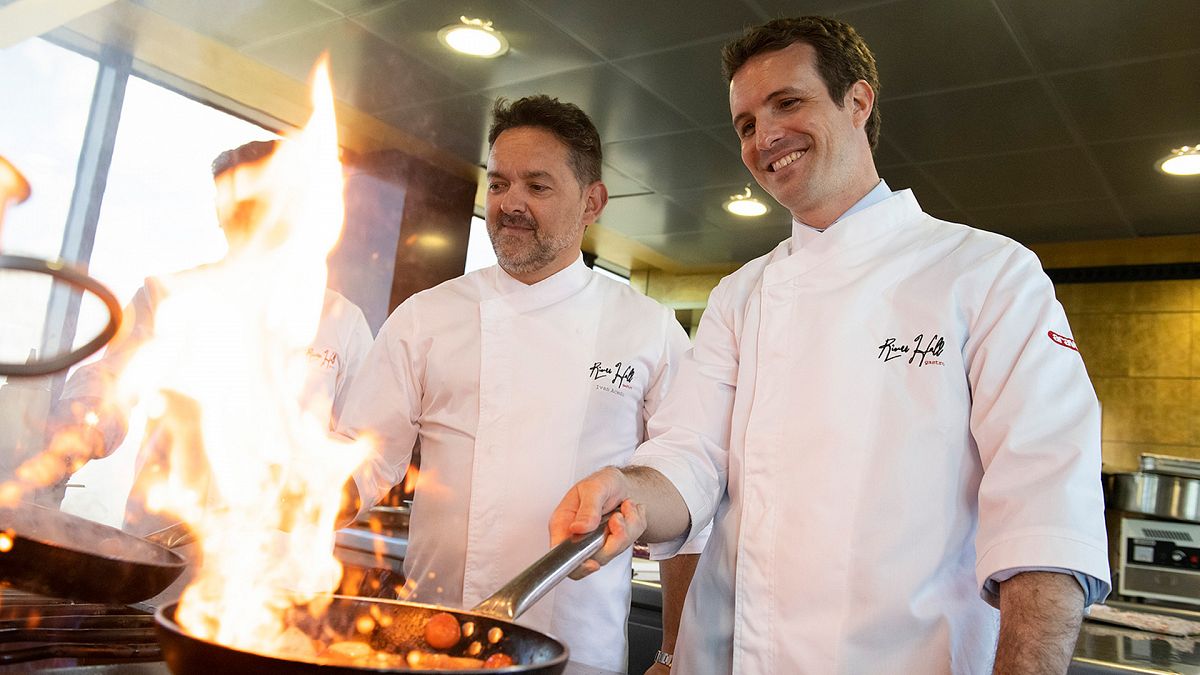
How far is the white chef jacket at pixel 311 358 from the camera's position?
85.9 inches

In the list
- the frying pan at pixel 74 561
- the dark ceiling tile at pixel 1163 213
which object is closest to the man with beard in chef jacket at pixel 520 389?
the frying pan at pixel 74 561

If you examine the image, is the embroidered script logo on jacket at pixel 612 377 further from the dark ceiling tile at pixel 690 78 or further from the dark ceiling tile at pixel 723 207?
the dark ceiling tile at pixel 723 207

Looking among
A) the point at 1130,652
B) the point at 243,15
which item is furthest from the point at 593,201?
the point at 243,15

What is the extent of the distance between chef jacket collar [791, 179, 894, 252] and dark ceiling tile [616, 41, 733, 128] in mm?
2221

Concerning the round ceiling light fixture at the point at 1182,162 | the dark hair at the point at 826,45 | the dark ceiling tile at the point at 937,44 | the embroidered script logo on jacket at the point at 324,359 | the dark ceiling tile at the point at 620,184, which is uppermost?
the dark ceiling tile at the point at 620,184

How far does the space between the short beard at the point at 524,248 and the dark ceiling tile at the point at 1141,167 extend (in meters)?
3.39

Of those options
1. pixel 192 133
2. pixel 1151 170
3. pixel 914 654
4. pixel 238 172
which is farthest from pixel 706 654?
pixel 1151 170

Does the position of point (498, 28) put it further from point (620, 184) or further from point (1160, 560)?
point (1160, 560)

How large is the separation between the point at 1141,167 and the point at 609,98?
8.70ft

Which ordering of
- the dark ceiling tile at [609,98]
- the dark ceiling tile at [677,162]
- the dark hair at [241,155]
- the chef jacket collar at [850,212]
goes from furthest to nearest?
the dark ceiling tile at [677,162] → the dark ceiling tile at [609,98] → the dark hair at [241,155] → the chef jacket collar at [850,212]

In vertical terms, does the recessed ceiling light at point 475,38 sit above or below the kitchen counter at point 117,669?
above

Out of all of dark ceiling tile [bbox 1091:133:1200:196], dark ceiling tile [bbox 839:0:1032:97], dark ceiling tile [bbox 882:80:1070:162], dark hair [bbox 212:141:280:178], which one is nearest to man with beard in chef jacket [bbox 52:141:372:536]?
dark hair [bbox 212:141:280:178]

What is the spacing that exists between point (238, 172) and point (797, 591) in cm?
188

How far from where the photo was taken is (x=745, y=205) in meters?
5.76
